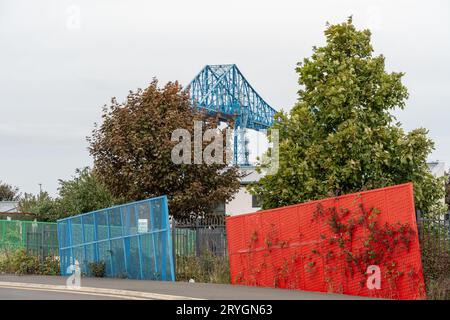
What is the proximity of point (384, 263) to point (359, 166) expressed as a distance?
23.8 ft

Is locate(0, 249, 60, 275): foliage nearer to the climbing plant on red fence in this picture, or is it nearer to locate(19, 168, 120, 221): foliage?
the climbing plant on red fence

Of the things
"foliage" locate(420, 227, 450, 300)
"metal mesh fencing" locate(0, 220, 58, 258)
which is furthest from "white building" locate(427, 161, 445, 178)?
"foliage" locate(420, 227, 450, 300)

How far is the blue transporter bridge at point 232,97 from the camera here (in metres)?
126

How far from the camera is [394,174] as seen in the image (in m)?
26.7

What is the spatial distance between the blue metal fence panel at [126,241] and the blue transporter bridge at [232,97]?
8575 centimetres

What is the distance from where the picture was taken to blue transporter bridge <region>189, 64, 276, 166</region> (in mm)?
126250

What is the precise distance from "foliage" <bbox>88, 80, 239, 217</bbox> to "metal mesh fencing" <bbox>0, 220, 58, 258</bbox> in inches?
153

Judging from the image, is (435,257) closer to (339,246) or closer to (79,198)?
(339,246)

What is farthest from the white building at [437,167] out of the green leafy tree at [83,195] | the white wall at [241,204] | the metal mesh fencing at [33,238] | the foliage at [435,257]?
the foliage at [435,257]

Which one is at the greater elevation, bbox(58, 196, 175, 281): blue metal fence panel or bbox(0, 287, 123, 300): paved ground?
bbox(58, 196, 175, 281): blue metal fence panel

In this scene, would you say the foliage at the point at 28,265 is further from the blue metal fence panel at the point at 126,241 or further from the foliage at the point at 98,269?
the foliage at the point at 98,269

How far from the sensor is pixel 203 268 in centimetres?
2447
